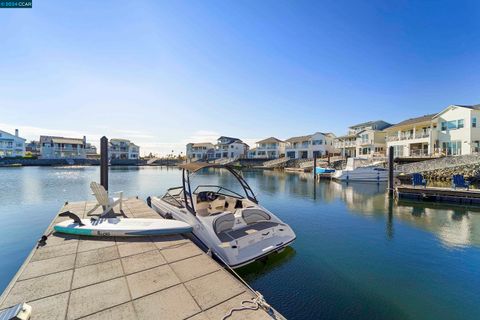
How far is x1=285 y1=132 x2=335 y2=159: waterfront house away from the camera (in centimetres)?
5369

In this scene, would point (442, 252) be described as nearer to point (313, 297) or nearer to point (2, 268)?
point (313, 297)

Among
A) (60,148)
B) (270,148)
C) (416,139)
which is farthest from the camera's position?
(60,148)

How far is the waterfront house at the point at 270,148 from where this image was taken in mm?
64688

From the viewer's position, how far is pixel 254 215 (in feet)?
23.1

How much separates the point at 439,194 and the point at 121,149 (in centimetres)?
9031

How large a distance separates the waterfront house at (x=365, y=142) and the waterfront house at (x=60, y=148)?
263ft

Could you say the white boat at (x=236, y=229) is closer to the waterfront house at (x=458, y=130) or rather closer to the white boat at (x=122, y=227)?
the white boat at (x=122, y=227)

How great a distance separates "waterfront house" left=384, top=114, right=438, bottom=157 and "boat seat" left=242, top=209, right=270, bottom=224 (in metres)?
34.0

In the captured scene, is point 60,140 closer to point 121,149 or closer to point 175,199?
point 121,149

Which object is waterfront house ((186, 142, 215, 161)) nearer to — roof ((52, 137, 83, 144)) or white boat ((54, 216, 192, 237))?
roof ((52, 137, 83, 144))

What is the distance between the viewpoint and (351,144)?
47.1m

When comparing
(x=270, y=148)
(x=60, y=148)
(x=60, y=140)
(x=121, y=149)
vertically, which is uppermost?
(x=60, y=140)

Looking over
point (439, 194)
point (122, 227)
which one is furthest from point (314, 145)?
point (122, 227)

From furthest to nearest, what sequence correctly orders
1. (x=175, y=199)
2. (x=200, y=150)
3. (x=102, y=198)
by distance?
1. (x=200, y=150)
2. (x=175, y=199)
3. (x=102, y=198)
